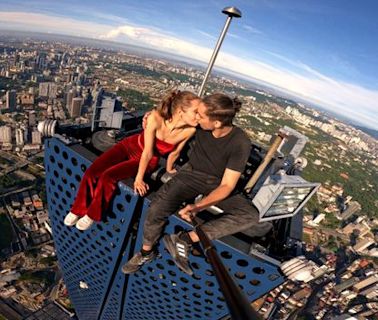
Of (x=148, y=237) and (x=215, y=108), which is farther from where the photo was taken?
(x=148, y=237)

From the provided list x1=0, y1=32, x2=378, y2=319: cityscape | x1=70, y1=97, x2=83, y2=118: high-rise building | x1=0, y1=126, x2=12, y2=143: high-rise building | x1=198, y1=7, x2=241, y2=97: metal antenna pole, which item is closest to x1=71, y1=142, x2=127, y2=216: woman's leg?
x1=0, y1=32, x2=378, y2=319: cityscape

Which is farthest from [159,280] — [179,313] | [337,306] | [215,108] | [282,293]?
[337,306]

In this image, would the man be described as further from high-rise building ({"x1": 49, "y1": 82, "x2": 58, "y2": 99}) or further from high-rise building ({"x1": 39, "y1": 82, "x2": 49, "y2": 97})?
high-rise building ({"x1": 39, "y1": 82, "x2": 49, "y2": 97})

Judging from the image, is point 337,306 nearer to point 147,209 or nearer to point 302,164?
point 302,164

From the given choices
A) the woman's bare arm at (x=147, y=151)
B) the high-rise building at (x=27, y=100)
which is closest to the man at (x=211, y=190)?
the woman's bare arm at (x=147, y=151)

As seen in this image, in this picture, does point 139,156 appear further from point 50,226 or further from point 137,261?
point 50,226

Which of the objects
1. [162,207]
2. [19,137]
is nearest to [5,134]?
[19,137]
